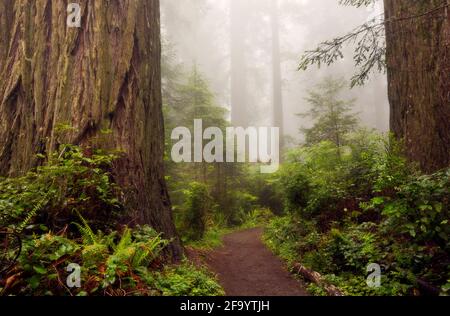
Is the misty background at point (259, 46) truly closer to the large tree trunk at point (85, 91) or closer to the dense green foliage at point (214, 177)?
the dense green foliage at point (214, 177)

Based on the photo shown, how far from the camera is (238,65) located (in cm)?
2720

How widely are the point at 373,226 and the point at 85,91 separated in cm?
519

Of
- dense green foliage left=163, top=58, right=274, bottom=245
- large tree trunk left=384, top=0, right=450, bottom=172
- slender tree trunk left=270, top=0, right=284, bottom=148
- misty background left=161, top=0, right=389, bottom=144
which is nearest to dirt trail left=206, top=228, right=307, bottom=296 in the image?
dense green foliage left=163, top=58, right=274, bottom=245

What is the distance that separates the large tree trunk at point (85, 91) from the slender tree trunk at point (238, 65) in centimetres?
2061

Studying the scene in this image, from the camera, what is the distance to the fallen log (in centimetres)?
399

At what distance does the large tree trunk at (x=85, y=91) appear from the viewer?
169 inches

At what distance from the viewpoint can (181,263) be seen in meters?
4.57

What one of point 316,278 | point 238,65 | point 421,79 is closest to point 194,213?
point 316,278
